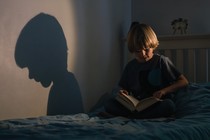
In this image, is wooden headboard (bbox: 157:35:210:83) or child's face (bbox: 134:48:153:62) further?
wooden headboard (bbox: 157:35:210:83)

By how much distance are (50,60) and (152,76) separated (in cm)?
50

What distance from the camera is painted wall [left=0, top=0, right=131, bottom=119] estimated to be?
1.45 metres

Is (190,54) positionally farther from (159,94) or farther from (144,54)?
(159,94)

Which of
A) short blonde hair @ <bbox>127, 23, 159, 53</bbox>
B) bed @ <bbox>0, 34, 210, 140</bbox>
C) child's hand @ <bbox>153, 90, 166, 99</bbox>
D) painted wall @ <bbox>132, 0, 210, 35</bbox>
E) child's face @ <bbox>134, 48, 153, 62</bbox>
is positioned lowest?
bed @ <bbox>0, 34, 210, 140</bbox>

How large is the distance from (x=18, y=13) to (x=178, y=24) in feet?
4.14

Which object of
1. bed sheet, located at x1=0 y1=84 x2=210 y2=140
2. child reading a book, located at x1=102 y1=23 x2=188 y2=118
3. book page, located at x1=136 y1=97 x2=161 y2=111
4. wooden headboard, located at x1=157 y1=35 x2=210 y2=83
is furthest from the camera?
wooden headboard, located at x1=157 y1=35 x2=210 y2=83

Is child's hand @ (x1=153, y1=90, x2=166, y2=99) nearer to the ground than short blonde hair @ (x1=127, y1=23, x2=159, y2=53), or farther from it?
nearer to the ground

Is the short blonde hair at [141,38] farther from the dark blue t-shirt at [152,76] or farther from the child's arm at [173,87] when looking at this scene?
the child's arm at [173,87]

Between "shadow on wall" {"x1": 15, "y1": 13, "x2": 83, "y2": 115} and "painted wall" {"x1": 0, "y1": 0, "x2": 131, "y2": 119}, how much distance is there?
2cm

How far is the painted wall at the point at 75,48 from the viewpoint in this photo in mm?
1451

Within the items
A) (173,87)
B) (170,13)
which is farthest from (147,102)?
(170,13)

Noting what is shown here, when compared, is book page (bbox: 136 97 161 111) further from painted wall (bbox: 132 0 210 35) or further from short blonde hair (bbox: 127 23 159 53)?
painted wall (bbox: 132 0 210 35)

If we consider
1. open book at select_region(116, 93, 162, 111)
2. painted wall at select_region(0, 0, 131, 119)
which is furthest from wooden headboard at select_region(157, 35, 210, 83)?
open book at select_region(116, 93, 162, 111)

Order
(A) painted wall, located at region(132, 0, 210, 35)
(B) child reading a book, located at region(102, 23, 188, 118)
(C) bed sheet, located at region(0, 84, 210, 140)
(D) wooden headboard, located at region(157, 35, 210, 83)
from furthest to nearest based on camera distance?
(A) painted wall, located at region(132, 0, 210, 35) < (D) wooden headboard, located at region(157, 35, 210, 83) < (B) child reading a book, located at region(102, 23, 188, 118) < (C) bed sheet, located at region(0, 84, 210, 140)
